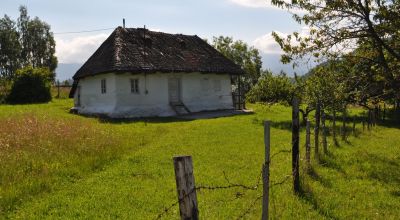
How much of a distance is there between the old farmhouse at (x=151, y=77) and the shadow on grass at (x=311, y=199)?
1750cm

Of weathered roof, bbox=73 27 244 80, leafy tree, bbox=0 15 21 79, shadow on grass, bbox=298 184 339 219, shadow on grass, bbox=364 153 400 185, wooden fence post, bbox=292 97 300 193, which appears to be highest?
leafy tree, bbox=0 15 21 79

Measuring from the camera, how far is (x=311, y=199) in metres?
7.56

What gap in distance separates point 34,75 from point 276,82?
20503 millimetres

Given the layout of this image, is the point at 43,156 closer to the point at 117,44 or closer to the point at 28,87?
the point at 117,44

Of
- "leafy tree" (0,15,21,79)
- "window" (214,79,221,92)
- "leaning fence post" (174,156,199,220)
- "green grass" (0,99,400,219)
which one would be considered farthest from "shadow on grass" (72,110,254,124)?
"leafy tree" (0,15,21,79)

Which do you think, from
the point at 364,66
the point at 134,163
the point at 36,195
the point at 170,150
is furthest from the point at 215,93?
the point at 36,195

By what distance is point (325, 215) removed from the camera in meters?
6.80

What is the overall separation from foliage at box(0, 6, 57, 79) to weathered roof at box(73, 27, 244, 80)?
4032 cm

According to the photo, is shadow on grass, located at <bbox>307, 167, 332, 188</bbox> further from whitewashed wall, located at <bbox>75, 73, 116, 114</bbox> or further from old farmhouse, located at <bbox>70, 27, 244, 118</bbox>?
whitewashed wall, located at <bbox>75, 73, 116, 114</bbox>

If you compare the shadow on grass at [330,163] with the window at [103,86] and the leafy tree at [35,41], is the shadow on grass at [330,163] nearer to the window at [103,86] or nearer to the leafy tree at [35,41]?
the window at [103,86]

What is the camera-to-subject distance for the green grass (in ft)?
23.0

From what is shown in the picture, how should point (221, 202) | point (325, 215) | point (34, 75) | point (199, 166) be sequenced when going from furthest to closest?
point (34, 75), point (199, 166), point (221, 202), point (325, 215)

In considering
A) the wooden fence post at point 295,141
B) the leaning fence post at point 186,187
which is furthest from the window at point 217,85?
the leaning fence post at point 186,187

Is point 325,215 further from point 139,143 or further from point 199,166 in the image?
point 139,143
